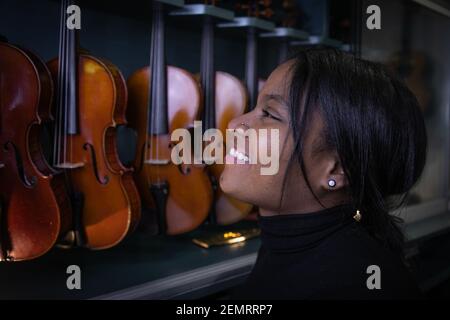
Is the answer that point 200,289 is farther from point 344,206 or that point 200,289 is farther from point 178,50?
point 178,50

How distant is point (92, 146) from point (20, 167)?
186mm

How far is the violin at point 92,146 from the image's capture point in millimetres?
945

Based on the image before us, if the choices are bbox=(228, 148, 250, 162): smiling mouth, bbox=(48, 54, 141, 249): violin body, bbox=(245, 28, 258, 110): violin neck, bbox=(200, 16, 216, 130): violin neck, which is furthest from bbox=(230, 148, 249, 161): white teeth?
bbox=(245, 28, 258, 110): violin neck

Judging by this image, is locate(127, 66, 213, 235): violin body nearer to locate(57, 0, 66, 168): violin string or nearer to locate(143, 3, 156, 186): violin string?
locate(143, 3, 156, 186): violin string

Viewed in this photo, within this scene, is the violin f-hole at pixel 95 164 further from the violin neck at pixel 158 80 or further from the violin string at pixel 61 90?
the violin neck at pixel 158 80

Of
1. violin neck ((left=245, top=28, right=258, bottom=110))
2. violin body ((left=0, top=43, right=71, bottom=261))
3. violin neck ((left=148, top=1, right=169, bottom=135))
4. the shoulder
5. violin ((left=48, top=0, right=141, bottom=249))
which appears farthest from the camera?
violin neck ((left=245, top=28, right=258, bottom=110))

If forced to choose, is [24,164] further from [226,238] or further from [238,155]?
[226,238]

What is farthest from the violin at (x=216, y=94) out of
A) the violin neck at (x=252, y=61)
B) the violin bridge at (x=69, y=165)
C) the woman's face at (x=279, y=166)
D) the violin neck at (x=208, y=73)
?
the woman's face at (x=279, y=166)

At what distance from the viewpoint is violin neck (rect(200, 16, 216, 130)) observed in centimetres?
125

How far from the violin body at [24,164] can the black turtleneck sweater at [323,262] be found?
1.43 feet

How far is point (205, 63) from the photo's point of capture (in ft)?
4.18

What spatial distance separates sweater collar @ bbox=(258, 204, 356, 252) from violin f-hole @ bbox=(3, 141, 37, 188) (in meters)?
0.49

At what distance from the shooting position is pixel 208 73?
127cm

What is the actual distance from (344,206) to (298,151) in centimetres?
14
